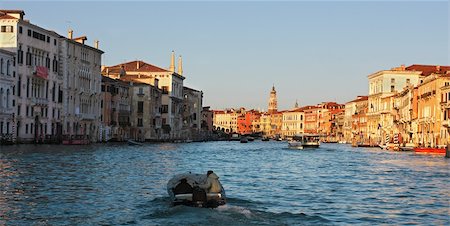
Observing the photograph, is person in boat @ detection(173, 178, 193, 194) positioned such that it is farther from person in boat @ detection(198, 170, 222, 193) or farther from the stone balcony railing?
the stone balcony railing

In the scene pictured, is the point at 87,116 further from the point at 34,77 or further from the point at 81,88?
the point at 34,77

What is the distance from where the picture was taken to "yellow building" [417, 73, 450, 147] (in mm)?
74188

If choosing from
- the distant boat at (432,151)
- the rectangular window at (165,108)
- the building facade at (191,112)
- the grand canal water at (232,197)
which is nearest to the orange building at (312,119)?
the building facade at (191,112)

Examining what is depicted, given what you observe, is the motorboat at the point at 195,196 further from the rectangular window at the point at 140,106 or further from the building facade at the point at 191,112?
the building facade at the point at 191,112

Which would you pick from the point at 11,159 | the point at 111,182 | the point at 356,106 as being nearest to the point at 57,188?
the point at 111,182

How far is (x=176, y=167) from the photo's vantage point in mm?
39406

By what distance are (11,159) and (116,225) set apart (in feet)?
71.8

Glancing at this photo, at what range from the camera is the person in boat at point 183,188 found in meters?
20.1

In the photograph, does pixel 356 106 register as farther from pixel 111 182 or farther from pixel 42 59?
pixel 111 182

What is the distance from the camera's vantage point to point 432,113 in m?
78.2

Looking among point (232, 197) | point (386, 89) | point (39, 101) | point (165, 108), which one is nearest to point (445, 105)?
point (39, 101)

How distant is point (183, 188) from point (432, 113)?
62115mm

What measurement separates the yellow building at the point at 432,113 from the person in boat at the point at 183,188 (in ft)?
180

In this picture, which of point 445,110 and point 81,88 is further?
point 81,88
